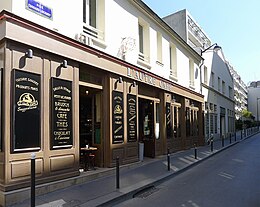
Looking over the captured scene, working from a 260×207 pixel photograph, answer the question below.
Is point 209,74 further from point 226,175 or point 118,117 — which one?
point 118,117

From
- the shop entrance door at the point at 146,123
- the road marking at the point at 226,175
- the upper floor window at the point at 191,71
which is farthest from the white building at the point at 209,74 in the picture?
the road marking at the point at 226,175

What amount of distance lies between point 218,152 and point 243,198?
39.4ft

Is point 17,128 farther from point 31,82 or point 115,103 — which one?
point 115,103

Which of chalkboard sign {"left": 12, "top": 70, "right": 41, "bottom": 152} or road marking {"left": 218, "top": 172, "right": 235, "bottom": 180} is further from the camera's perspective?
road marking {"left": 218, "top": 172, "right": 235, "bottom": 180}

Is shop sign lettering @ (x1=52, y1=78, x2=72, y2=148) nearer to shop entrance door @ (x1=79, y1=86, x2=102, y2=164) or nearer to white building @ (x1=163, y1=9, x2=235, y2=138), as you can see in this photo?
shop entrance door @ (x1=79, y1=86, x2=102, y2=164)

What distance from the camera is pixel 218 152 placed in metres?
18.9

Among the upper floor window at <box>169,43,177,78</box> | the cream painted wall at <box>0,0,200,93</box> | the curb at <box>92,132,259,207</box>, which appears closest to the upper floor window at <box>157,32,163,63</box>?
the cream painted wall at <box>0,0,200,93</box>

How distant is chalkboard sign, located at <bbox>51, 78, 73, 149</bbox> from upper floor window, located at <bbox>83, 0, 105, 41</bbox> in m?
2.70

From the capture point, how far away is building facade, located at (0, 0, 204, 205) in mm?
6883

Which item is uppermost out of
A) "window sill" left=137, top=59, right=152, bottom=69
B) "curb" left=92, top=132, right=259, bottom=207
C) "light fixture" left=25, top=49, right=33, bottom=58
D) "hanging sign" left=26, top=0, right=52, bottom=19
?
"hanging sign" left=26, top=0, right=52, bottom=19

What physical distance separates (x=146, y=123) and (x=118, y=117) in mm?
4193

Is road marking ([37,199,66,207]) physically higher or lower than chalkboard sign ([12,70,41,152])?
lower

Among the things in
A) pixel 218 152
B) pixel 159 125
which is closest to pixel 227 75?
pixel 218 152

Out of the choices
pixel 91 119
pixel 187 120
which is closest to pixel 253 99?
pixel 187 120
